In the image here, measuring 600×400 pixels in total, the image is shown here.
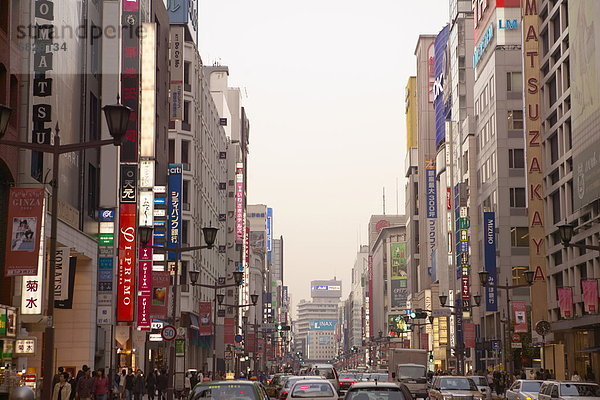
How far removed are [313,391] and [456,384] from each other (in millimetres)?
12345

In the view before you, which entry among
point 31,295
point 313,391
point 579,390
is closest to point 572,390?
point 579,390

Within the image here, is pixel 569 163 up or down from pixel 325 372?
up

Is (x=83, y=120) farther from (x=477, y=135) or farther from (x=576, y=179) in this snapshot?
(x=477, y=135)

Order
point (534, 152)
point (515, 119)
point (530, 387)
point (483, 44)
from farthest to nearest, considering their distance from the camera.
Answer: point (483, 44) < point (515, 119) < point (534, 152) < point (530, 387)

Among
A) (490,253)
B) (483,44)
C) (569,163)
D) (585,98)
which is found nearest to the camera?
(585,98)

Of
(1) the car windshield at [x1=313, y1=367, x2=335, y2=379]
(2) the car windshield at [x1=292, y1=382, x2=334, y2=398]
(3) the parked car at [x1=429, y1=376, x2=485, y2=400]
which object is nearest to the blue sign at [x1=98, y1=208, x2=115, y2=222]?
(1) the car windshield at [x1=313, y1=367, x2=335, y2=379]

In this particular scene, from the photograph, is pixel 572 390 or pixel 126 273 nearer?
pixel 572 390

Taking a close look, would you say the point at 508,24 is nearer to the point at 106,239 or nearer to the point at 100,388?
the point at 106,239

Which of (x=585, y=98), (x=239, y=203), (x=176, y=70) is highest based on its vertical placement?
(x=176, y=70)

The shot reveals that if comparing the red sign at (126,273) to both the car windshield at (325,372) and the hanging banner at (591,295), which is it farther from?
the hanging banner at (591,295)

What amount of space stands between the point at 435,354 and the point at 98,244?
101m

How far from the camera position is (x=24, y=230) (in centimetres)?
3009

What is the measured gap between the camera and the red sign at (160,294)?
181ft

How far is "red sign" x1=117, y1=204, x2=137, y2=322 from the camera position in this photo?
170 feet
